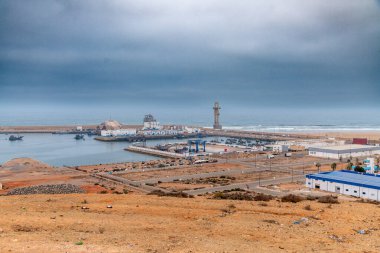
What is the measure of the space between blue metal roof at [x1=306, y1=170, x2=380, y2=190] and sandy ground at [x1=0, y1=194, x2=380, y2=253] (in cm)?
1167

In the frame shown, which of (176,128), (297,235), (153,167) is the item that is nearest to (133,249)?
(297,235)

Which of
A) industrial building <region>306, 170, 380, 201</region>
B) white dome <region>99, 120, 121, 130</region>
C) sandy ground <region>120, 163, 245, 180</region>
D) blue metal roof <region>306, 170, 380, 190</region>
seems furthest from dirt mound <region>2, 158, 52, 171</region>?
white dome <region>99, 120, 121, 130</region>

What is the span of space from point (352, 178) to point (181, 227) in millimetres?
21947

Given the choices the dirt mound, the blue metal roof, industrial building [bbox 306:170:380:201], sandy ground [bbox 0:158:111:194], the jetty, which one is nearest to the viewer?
industrial building [bbox 306:170:380:201]

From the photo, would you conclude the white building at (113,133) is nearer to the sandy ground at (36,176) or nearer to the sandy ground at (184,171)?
the sandy ground at (36,176)

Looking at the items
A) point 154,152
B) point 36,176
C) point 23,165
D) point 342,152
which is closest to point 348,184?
point 342,152

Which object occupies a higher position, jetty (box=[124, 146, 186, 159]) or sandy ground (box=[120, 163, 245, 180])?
jetty (box=[124, 146, 186, 159])

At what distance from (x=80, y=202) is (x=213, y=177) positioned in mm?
23638

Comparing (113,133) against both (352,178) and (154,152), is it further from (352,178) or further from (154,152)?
(352,178)

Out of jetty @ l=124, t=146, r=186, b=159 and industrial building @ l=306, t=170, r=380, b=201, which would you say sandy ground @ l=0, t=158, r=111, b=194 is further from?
jetty @ l=124, t=146, r=186, b=159

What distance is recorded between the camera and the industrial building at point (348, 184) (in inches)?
1035

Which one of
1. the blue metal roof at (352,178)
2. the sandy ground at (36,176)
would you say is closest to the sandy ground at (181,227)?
the blue metal roof at (352,178)

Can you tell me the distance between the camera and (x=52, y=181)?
122ft

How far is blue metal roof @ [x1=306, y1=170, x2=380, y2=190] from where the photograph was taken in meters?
26.7
